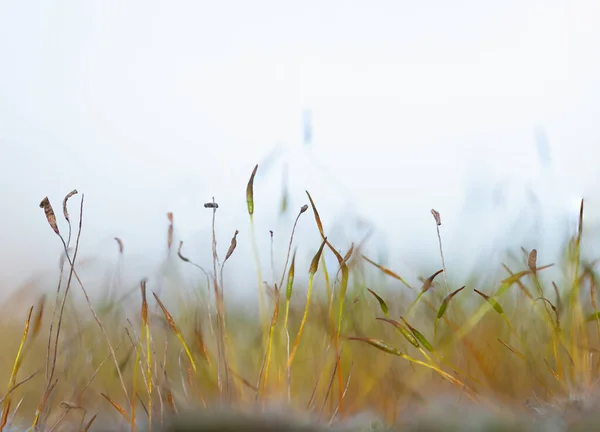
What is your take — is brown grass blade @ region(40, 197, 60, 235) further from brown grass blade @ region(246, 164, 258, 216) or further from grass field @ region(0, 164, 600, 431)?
brown grass blade @ region(246, 164, 258, 216)

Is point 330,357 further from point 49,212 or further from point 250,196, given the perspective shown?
point 49,212

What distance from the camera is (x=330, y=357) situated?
126cm

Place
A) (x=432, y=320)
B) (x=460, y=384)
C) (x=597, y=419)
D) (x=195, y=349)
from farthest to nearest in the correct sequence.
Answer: (x=432, y=320) → (x=195, y=349) → (x=460, y=384) → (x=597, y=419)

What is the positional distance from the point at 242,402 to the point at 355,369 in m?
0.40

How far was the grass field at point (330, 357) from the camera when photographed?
0.94 meters

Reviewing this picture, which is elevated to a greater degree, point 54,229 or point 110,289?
point 54,229

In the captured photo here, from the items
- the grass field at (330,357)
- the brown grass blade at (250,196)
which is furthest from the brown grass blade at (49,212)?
the brown grass blade at (250,196)

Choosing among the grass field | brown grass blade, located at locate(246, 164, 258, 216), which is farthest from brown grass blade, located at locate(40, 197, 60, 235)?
brown grass blade, located at locate(246, 164, 258, 216)

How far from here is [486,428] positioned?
29.1 inches

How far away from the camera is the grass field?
3.08 ft

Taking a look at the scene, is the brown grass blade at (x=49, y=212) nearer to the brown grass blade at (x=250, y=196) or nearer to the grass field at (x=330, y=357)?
the grass field at (x=330, y=357)

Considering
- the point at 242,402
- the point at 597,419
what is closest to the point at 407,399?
the point at 242,402

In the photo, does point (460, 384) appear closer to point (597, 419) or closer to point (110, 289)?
point (597, 419)

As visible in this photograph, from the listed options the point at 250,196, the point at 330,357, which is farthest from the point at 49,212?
the point at 330,357
